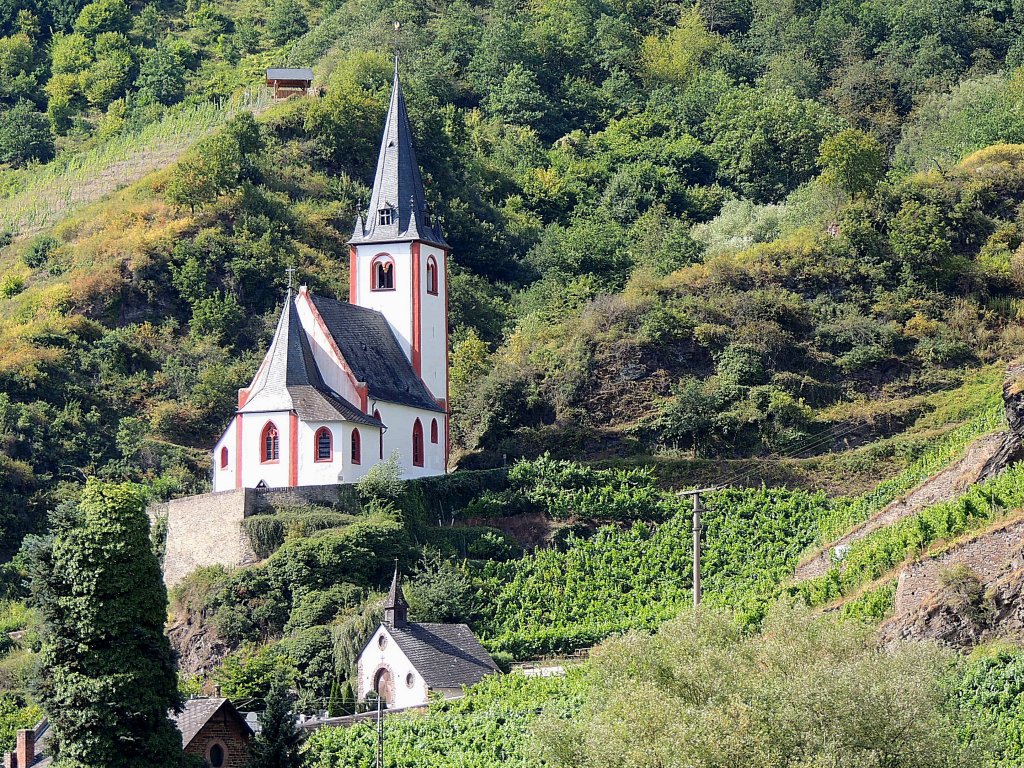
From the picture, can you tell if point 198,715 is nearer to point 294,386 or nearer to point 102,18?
point 294,386

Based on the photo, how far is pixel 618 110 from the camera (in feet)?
363

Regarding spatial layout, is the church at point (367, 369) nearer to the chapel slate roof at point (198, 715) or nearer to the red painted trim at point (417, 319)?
the red painted trim at point (417, 319)

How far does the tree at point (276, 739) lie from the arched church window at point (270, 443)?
1925cm

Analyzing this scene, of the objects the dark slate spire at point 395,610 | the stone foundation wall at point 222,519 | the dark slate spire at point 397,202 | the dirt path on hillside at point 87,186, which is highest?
the dirt path on hillside at point 87,186

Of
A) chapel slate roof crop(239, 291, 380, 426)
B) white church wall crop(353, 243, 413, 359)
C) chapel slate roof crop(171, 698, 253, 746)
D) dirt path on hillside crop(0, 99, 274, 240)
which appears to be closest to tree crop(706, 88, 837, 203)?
dirt path on hillside crop(0, 99, 274, 240)

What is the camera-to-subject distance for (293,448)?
226ft

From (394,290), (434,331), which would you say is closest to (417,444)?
(434,331)

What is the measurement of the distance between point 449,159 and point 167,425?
22.7 m

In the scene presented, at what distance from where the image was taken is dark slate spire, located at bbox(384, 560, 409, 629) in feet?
193

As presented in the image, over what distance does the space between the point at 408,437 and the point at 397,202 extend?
9.19 metres

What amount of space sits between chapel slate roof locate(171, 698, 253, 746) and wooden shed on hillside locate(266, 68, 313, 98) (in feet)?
176

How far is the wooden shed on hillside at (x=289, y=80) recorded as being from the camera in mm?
103375

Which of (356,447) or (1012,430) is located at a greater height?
(356,447)

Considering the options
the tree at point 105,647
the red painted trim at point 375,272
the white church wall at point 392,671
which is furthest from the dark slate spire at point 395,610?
the red painted trim at point 375,272
